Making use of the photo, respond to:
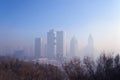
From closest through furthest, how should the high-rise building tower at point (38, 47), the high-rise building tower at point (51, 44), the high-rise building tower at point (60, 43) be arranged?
the high-rise building tower at point (60, 43), the high-rise building tower at point (51, 44), the high-rise building tower at point (38, 47)

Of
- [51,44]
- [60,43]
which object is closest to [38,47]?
[51,44]

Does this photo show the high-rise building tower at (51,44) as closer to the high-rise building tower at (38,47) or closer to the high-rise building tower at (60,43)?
the high-rise building tower at (60,43)

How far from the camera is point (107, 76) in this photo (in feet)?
30.6

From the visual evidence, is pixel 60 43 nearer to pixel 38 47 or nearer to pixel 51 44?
pixel 51 44

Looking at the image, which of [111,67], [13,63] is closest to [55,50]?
[13,63]

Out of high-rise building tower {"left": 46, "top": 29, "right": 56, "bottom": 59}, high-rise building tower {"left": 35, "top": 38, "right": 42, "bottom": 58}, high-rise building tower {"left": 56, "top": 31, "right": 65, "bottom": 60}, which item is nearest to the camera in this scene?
high-rise building tower {"left": 56, "top": 31, "right": 65, "bottom": 60}

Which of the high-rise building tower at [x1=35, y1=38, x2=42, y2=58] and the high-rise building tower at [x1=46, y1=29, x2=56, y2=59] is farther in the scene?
the high-rise building tower at [x1=35, y1=38, x2=42, y2=58]

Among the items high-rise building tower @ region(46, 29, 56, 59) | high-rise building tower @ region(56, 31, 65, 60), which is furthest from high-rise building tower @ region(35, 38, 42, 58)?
high-rise building tower @ region(56, 31, 65, 60)

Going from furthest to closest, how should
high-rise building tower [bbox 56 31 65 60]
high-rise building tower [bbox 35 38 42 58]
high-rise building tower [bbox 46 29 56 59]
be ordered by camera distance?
high-rise building tower [bbox 35 38 42 58] < high-rise building tower [bbox 46 29 56 59] < high-rise building tower [bbox 56 31 65 60]

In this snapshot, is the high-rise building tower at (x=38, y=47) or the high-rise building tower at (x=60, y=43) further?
the high-rise building tower at (x=38, y=47)

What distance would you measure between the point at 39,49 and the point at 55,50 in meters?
3.38

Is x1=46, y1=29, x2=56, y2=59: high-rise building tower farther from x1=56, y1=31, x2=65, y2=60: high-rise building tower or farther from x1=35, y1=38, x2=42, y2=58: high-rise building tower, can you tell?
x1=35, y1=38, x2=42, y2=58: high-rise building tower

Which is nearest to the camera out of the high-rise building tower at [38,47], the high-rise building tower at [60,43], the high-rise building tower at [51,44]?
the high-rise building tower at [60,43]

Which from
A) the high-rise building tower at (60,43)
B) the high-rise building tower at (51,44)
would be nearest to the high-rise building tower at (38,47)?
the high-rise building tower at (51,44)
